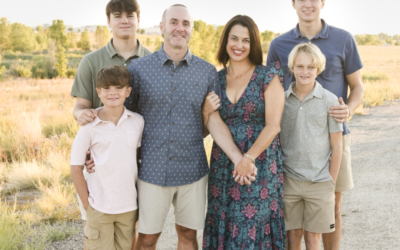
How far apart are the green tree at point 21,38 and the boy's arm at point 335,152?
5201cm

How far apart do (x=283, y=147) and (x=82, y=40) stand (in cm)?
6023

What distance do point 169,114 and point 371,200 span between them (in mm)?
3956

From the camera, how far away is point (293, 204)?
2.93m

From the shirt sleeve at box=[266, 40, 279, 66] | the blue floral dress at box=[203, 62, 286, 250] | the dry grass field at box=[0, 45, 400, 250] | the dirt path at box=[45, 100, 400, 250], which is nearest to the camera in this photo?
the blue floral dress at box=[203, 62, 286, 250]

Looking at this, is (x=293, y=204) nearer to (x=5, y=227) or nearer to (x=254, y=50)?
(x=254, y=50)

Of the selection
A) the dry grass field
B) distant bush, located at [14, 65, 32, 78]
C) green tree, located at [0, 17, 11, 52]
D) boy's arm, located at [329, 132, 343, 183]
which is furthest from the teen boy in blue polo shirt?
green tree, located at [0, 17, 11, 52]

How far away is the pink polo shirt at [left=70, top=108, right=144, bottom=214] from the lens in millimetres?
2584

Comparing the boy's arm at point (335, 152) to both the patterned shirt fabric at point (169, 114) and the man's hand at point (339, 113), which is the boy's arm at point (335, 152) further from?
the patterned shirt fabric at point (169, 114)

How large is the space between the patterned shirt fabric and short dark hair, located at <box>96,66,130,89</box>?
0.21 m

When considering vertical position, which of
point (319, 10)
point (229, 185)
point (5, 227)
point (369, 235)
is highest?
point (319, 10)

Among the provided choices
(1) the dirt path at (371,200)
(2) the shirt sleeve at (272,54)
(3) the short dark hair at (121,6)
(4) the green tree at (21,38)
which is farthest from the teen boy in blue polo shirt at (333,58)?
(4) the green tree at (21,38)

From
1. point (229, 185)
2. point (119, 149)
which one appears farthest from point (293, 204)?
point (119, 149)

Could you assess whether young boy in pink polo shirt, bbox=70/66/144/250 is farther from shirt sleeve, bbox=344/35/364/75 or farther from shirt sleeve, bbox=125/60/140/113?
shirt sleeve, bbox=344/35/364/75

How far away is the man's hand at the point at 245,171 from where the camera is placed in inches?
105
